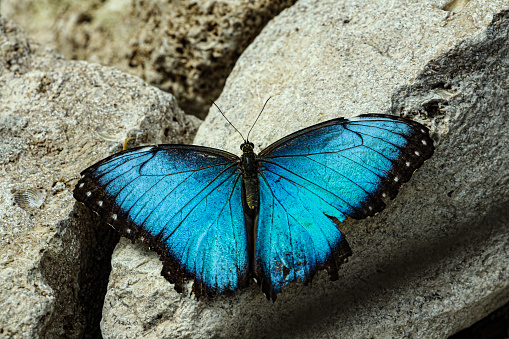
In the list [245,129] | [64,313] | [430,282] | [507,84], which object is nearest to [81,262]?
[64,313]

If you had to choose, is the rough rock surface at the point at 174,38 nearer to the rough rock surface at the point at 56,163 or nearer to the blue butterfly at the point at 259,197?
the rough rock surface at the point at 56,163

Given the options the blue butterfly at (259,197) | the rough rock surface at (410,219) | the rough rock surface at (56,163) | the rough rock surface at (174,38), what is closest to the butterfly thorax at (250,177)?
the blue butterfly at (259,197)

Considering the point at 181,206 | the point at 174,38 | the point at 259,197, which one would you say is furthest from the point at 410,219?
the point at 174,38

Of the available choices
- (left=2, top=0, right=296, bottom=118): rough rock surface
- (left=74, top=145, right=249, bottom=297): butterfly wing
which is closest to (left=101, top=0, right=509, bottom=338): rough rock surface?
(left=74, top=145, right=249, bottom=297): butterfly wing

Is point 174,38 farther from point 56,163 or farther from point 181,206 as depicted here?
point 181,206

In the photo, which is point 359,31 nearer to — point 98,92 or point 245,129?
point 245,129

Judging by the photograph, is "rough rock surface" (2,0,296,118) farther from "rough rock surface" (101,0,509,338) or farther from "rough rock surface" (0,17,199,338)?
"rough rock surface" (101,0,509,338)
